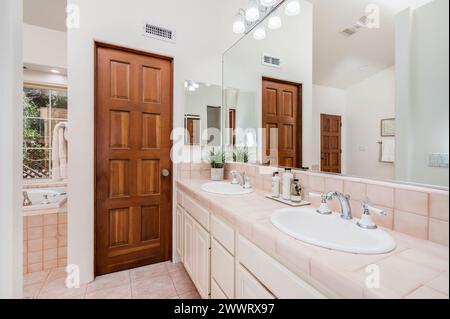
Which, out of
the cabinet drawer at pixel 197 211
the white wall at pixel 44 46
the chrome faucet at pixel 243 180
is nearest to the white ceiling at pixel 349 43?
the chrome faucet at pixel 243 180

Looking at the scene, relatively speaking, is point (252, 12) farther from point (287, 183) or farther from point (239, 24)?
point (287, 183)

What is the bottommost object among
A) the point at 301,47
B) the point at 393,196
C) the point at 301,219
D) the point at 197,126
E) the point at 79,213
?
the point at 79,213

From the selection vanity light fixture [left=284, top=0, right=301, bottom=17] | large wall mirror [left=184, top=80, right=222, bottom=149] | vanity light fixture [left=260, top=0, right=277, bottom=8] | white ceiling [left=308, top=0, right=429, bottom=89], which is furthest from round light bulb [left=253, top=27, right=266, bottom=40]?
large wall mirror [left=184, top=80, right=222, bottom=149]

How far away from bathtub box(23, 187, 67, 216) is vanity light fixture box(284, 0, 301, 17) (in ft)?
8.60

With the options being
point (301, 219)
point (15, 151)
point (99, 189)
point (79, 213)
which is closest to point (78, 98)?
point (99, 189)

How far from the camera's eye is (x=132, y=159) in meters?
1.92

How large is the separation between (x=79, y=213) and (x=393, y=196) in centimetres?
211

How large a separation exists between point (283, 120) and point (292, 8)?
2.58 ft

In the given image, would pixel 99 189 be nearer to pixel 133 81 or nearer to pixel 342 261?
pixel 133 81

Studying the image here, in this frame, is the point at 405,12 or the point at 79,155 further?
the point at 79,155

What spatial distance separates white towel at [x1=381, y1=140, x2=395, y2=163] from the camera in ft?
3.04

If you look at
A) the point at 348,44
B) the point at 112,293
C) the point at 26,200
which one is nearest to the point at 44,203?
the point at 26,200
